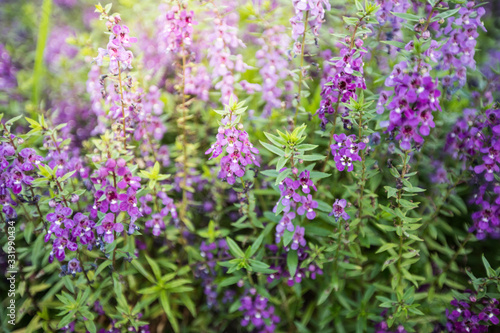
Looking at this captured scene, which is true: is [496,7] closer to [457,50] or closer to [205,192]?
[457,50]

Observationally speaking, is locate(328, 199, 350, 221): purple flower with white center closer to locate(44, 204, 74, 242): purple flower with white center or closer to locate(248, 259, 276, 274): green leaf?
locate(248, 259, 276, 274): green leaf

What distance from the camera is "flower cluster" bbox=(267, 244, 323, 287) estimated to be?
10.4 feet

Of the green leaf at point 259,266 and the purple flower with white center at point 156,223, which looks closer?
the green leaf at point 259,266

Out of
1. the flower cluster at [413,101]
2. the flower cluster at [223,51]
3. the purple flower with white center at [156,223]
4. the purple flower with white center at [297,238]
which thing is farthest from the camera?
the flower cluster at [223,51]

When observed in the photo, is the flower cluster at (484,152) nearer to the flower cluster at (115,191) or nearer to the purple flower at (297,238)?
the purple flower at (297,238)

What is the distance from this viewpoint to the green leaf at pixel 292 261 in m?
3.05

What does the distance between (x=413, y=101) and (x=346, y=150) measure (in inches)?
23.9

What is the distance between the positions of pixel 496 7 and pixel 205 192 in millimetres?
6768

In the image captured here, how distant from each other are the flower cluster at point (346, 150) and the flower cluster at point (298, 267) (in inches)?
36.2

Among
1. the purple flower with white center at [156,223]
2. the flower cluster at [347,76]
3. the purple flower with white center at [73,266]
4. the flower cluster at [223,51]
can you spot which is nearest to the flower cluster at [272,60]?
the flower cluster at [223,51]

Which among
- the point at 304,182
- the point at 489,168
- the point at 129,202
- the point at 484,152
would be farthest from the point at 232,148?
the point at 489,168

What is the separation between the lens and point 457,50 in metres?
3.13

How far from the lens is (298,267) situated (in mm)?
3250

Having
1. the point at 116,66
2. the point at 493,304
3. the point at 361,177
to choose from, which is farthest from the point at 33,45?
the point at 493,304
